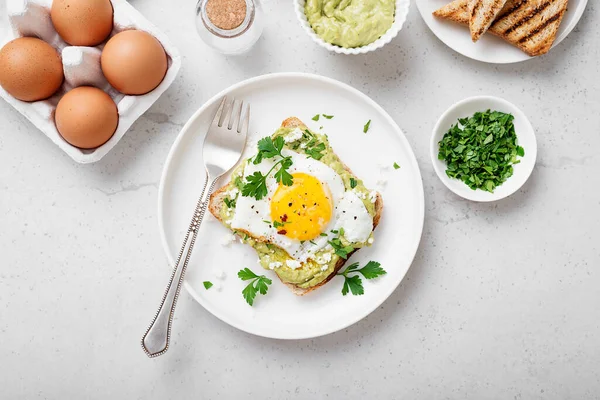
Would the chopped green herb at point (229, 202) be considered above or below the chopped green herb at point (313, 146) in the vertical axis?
below

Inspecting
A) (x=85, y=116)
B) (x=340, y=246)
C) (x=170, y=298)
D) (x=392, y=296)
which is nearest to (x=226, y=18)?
(x=85, y=116)

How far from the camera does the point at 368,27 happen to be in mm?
2479

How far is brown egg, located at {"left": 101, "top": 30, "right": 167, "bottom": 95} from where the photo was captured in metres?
2.40

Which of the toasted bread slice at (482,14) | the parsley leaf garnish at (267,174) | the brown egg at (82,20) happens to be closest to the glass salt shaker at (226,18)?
the brown egg at (82,20)

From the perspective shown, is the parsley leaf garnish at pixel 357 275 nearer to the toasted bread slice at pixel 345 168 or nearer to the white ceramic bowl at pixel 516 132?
the toasted bread slice at pixel 345 168

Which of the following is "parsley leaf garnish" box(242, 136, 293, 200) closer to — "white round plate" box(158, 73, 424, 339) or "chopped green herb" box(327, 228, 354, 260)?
"white round plate" box(158, 73, 424, 339)

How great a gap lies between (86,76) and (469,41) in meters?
1.91

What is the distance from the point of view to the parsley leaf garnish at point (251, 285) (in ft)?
8.49

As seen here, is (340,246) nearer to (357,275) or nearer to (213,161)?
(357,275)

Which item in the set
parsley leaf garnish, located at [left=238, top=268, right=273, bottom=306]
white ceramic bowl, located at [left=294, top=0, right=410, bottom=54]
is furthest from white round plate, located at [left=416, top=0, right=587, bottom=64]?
parsley leaf garnish, located at [left=238, top=268, right=273, bottom=306]

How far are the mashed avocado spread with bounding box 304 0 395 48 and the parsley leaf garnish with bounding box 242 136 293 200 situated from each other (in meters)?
0.57

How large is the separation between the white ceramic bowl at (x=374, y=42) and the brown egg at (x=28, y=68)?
117 centimetres

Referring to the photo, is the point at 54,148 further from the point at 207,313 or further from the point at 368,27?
the point at 368,27

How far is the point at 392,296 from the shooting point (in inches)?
111
